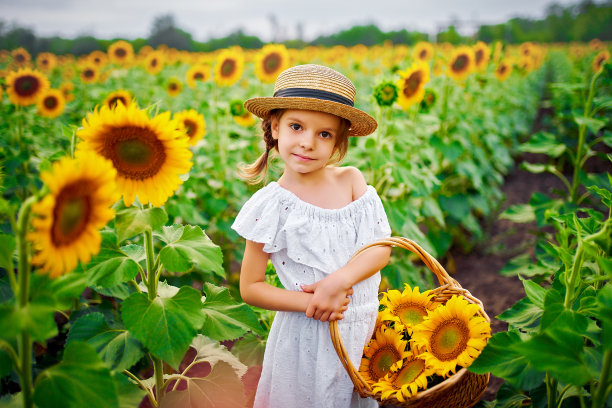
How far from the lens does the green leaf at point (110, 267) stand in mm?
1246

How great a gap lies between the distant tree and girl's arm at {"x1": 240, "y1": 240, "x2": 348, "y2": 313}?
2033 centimetres

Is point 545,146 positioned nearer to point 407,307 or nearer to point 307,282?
point 407,307

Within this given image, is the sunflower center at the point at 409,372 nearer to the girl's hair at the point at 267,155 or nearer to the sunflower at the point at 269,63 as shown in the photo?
the girl's hair at the point at 267,155

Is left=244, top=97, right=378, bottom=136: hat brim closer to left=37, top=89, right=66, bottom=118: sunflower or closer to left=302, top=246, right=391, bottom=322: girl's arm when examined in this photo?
left=302, top=246, right=391, bottom=322: girl's arm

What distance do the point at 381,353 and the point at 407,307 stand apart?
0.22 metres

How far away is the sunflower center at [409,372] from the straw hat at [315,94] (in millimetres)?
922

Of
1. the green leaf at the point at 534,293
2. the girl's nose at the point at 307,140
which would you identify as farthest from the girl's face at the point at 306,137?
the green leaf at the point at 534,293

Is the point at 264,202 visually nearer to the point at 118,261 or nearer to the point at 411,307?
the point at 118,261

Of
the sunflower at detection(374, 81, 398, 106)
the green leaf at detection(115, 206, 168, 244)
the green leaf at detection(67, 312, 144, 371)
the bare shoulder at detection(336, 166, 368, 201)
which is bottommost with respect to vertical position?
the green leaf at detection(67, 312, 144, 371)

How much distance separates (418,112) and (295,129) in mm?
2123

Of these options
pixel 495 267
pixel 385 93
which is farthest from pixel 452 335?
pixel 495 267

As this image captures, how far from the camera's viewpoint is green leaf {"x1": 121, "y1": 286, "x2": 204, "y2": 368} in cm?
116

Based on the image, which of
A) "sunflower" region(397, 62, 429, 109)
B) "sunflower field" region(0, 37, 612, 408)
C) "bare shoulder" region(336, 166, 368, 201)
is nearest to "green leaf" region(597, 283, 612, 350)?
"sunflower field" region(0, 37, 612, 408)

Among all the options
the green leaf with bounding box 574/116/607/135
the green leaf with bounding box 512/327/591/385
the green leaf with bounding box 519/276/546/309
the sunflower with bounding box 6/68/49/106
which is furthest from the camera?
the sunflower with bounding box 6/68/49/106
